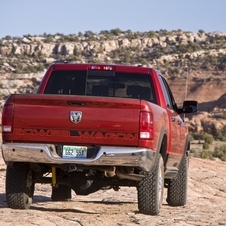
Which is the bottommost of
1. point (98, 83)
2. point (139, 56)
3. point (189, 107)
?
point (189, 107)

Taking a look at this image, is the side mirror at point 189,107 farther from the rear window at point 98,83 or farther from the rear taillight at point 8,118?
the rear taillight at point 8,118

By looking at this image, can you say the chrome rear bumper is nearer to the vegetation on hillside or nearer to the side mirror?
the side mirror

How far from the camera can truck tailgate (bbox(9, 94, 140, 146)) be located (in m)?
9.59

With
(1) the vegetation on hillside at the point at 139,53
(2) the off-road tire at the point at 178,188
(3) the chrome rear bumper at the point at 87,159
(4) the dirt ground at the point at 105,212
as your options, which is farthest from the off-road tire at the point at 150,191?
(1) the vegetation on hillside at the point at 139,53

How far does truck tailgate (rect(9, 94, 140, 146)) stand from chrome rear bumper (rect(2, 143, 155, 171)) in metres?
0.08

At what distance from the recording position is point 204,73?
291ft

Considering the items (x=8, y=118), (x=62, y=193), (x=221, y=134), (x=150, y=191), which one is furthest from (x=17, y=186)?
(x=221, y=134)

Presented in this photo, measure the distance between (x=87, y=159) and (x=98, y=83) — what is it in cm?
194

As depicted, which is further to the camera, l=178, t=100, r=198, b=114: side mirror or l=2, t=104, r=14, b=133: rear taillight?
l=178, t=100, r=198, b=114: side mirror

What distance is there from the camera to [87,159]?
9.59 metres

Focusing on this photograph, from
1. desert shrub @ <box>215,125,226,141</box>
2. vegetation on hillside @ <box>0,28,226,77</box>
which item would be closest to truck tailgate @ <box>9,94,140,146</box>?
desert shrub @ <box>215,125,226,141</box>

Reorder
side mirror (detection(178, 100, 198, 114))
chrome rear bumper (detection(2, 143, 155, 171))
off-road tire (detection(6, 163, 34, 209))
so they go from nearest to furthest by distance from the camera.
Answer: chrome rear bumper (detection(2, 143, 155, 171)) < off-road tire (detection(6, 163, 34, 209)) < side mirror (detection(178, 100, 198, 114))

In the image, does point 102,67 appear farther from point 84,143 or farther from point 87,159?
point 87,159

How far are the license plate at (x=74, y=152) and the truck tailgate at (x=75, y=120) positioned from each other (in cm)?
7
